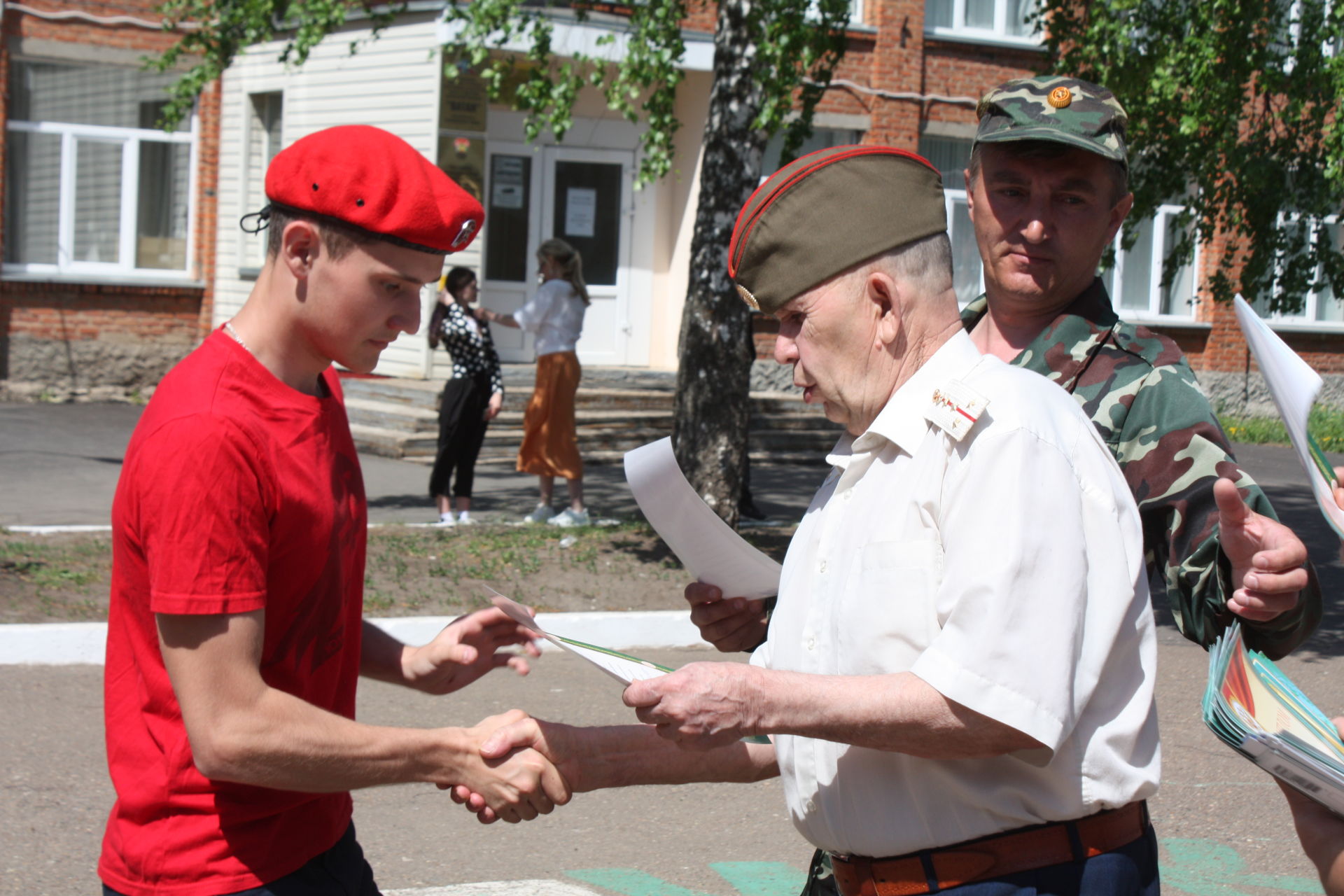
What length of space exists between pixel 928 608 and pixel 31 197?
728 inches

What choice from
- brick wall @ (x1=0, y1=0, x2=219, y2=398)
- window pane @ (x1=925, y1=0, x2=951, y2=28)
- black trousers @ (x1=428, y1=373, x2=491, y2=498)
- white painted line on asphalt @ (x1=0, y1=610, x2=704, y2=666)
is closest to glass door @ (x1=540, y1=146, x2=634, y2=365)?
brick wall @ (x1=0, y1=0, x2=219, y2=398)

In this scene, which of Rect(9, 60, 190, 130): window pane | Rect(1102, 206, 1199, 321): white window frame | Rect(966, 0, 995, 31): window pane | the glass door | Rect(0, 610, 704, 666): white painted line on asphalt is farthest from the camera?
Rect(1102, 206, 1199, 321): white window frame

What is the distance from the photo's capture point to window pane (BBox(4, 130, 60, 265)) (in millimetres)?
17766

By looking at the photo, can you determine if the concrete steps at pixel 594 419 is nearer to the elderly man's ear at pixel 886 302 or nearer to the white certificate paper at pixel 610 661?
the white certificate paper at pixel 610 661

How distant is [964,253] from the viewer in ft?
72.0

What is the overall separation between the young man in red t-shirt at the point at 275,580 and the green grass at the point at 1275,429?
64.9ft

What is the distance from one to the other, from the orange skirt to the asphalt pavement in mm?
3721

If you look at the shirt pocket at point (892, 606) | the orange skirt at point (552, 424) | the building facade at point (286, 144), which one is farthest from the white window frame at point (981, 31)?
the shirt pocket at point (892, 606)

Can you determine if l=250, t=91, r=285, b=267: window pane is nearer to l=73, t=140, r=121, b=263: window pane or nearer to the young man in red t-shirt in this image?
l=73, t=140, r=121, b=263: window pane

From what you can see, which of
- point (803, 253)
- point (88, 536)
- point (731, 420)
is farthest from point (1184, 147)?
point (803, 253)

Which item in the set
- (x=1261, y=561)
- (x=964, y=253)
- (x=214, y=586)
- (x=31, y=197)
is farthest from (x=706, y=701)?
(x=964, y=253)

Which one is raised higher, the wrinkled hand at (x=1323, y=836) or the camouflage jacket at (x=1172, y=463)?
the camouflage jacket at (x=1172, y=463)

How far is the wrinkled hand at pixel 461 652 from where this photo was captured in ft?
9.06

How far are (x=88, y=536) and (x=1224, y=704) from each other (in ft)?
28.6
